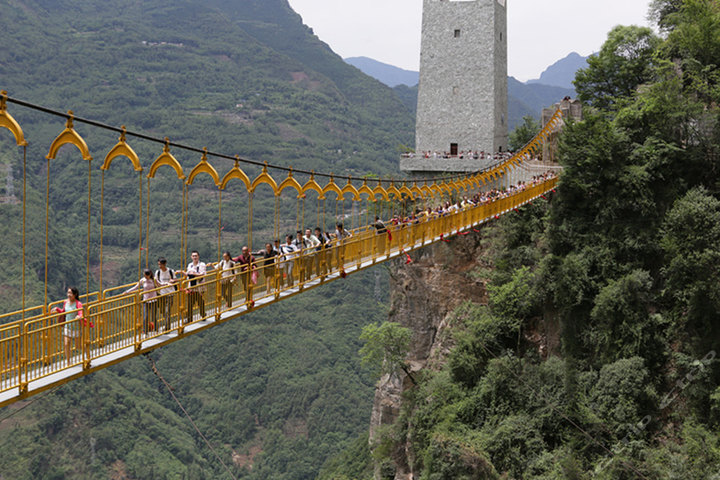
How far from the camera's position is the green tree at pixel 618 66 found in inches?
1393

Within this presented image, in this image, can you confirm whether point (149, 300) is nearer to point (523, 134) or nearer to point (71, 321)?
point (71, 321)

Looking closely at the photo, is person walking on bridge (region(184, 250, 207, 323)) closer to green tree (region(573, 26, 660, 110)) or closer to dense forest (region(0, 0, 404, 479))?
dense forest (region(0, 0, 404, 479))

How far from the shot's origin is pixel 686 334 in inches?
827

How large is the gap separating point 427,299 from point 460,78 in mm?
12647

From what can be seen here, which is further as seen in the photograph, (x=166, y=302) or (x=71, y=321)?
(x=166, y=302)

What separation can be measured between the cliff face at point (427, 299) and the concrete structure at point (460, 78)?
7801mm

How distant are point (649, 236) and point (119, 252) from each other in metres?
79.5

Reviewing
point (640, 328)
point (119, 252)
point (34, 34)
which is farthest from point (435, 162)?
point (34, 34)

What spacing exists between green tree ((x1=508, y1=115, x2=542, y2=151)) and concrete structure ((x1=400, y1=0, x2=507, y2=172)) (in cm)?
246

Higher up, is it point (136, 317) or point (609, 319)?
point (136, 317)

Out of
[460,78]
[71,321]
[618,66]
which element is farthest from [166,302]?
[460,78]

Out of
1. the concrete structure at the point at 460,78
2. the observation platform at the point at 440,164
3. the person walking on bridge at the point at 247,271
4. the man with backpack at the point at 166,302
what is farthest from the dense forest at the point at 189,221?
the concrete structure at the point at 460,78

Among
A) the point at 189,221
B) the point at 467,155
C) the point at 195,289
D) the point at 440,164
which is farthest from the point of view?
the point at 189,221

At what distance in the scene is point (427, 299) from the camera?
36562 millimetres
